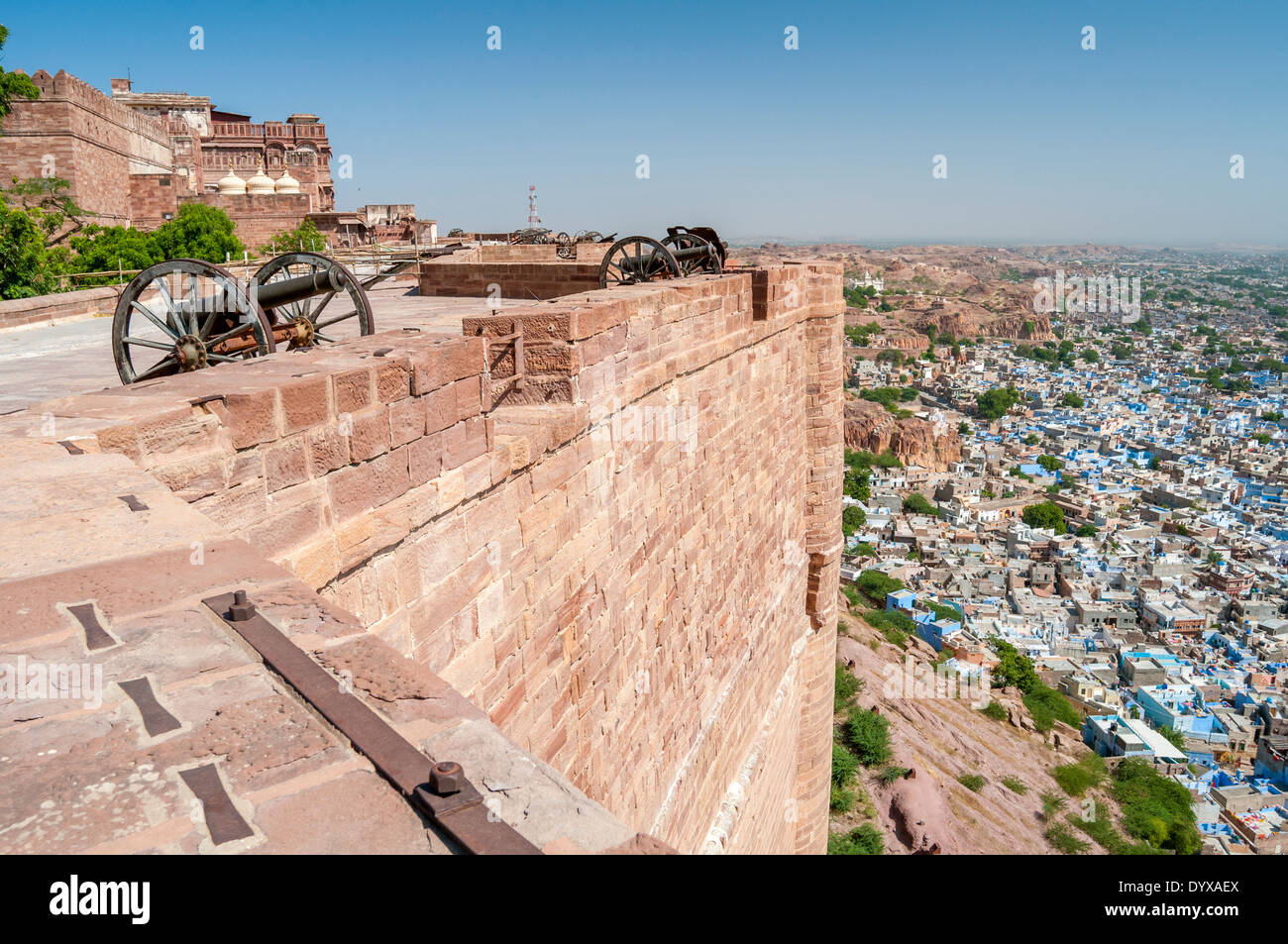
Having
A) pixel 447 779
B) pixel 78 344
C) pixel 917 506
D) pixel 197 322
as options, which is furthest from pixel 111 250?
pixel 917 506

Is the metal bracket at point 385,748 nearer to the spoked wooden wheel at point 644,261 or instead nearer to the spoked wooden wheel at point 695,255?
the spoked wooden wheel at point 644,261

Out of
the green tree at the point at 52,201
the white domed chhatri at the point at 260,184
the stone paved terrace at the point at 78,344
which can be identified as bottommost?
the stone paved terrace at the point at 78,344

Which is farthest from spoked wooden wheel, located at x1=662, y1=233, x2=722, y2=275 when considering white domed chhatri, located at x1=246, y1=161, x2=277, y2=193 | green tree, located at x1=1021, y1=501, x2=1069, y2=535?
green tree, located at x1=1021, y1=501, x2=1069, y2=535

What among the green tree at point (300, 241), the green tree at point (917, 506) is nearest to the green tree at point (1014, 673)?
the green tree at point (917, 506)

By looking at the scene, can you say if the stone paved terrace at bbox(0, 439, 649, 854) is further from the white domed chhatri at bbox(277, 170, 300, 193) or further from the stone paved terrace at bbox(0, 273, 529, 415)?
the white domed chhatri at bbox(277, 170, 300, 193)

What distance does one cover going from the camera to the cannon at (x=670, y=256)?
29.2 ft

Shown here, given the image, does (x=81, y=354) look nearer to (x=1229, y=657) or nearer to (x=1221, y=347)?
(x=1229, y=657)

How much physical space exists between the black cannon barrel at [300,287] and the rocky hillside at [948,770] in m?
18.0

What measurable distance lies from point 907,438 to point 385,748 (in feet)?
232

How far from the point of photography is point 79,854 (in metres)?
1.15

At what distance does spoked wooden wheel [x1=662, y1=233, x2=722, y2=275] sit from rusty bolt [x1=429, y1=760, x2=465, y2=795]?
8.39 meters

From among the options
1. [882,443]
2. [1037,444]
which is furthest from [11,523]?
[1037,444]

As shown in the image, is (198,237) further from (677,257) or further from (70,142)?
(677,257)
